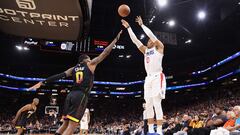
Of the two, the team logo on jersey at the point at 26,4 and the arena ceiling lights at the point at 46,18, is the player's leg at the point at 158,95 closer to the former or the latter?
the arena ceiling lights at the point at 46,18

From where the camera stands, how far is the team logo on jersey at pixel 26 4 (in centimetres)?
221

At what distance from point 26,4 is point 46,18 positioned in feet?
0.78

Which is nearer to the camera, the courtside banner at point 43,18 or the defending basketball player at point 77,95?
the courtside banner at point 43,18

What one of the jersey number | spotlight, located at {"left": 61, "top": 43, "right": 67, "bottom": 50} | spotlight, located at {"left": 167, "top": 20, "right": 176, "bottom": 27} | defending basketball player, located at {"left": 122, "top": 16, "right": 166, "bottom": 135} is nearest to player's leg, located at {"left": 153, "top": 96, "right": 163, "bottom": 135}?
defending basketball player, located at {"left": 122, "top": 16, "right": 166, "bottom": 135}

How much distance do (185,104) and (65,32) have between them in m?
38.1

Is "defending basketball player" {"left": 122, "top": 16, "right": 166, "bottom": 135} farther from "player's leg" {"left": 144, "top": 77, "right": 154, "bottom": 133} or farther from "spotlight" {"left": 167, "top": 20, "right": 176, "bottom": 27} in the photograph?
"spotlight" {"left": 167, "top": 20, "right": 176, "bottom": 27}

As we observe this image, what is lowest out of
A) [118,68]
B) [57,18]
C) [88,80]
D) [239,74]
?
[88,80]

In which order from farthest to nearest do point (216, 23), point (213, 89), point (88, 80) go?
point (213, 89), point (216, 23), point (88, 80)

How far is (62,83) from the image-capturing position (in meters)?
41.0

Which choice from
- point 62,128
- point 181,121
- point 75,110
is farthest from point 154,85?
point 181,121

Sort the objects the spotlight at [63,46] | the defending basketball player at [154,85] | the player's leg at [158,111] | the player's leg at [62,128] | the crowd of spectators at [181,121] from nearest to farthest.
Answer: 1. the player's leg at [62,128]
2. the player's leg at [158,111]
3. the defending basketball player at [154,85]
4. the crowd of spectators at [181,121]
5. the spotlight at [63,46]

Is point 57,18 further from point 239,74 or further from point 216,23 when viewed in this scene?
point 239,74

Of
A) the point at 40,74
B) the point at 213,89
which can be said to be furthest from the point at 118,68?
the point at 213,89

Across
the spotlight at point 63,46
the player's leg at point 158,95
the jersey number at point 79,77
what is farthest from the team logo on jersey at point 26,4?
the spotlight at point 63,46
